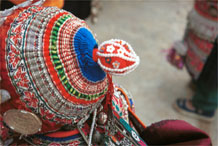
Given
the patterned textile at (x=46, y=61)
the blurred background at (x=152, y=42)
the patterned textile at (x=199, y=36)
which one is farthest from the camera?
the blurred background at (x=152, y=42)

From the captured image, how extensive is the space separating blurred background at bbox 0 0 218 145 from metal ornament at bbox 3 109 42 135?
0.32 m

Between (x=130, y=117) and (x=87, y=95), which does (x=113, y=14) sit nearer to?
(x=130, y=117)

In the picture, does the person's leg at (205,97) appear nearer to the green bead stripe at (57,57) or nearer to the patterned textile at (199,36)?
the patterned textile at (199,36)

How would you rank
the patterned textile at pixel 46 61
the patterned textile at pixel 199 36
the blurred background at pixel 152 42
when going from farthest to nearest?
the blurred background at pixel 152 42
the patterned textile at pixel 199 36
the patterned textile at pixel 46 61

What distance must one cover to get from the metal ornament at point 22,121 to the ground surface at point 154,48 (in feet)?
1.04

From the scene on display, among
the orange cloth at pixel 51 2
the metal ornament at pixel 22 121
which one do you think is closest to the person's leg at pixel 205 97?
the orange cloth at pixel 51 2

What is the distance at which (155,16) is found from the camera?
2.68 meters

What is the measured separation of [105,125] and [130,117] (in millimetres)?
135

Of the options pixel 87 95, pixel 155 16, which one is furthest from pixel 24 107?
pixel 155 16

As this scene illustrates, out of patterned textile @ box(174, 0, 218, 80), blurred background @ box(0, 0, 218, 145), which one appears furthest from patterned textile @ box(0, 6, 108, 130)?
patterned textile @ box(174, 0, 218, 80)

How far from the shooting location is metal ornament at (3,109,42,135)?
0.58 m

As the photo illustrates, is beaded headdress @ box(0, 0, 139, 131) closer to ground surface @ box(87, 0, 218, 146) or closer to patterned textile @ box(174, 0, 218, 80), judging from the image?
ground surface @ box(87, 0, 218, 146)

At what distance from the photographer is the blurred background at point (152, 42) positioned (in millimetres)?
1595

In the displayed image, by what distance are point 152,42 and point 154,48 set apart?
0.31ft
